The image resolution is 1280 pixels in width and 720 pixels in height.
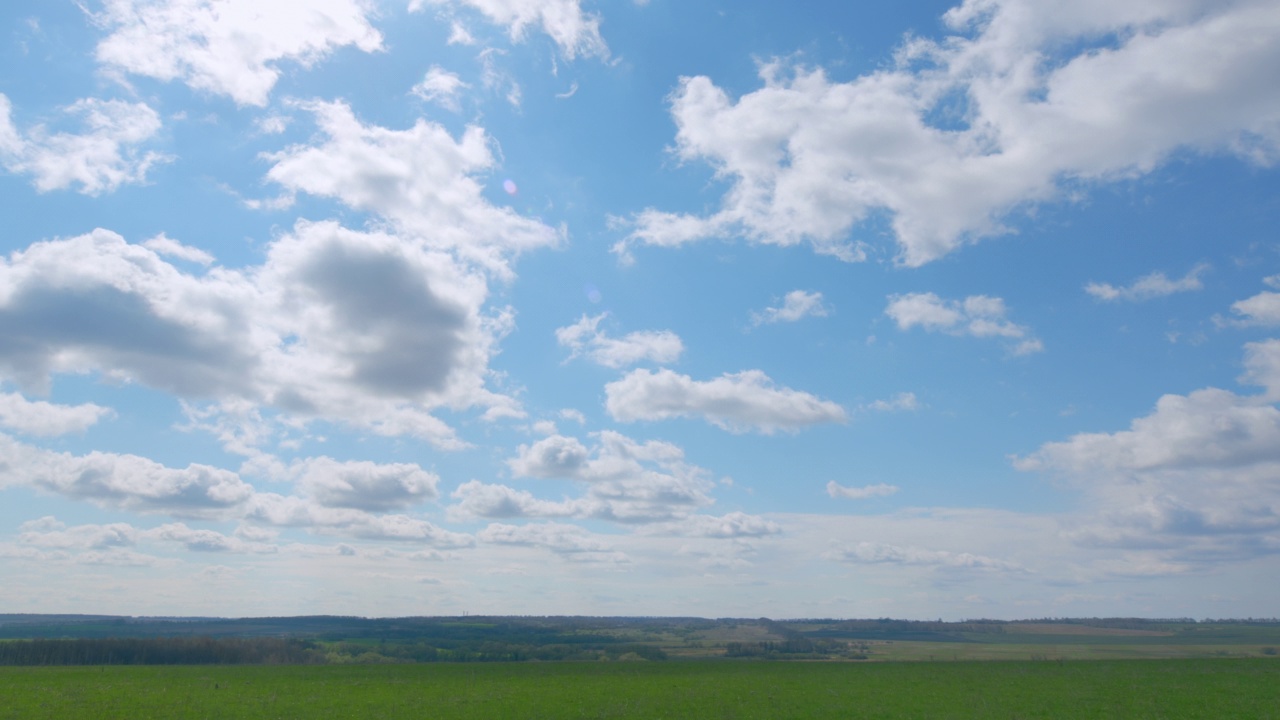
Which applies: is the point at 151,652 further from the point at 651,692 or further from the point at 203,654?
the point at 651,692

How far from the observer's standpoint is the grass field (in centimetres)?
4431

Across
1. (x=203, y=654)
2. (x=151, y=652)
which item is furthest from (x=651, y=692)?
(x=151, y=652)

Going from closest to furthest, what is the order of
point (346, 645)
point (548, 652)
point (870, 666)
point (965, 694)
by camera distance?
point (965, 694), point (870, 666), point (548, 652), point (346, 645)

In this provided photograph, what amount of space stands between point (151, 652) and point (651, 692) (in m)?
99.2

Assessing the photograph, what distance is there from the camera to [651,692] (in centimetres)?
5356

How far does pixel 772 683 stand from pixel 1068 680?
23.1m

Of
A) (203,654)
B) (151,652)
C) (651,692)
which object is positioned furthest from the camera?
(151,652)

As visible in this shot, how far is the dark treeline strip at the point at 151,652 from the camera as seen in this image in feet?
349

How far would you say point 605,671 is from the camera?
72250 millimetres

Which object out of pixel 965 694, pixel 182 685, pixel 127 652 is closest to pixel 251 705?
pixel 182 685

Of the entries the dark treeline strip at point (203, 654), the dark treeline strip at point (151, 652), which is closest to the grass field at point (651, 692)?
the dark treeline strip at point (151, 652)

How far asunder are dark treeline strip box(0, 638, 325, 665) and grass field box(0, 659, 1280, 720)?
150 feet

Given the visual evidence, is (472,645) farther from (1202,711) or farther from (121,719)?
(1202,711)

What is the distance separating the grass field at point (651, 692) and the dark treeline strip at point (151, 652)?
4561 centimetres
